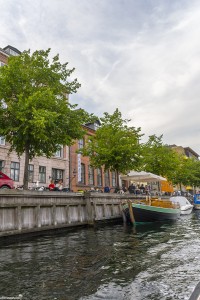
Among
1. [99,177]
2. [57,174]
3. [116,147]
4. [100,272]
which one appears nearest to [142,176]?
[116,147]

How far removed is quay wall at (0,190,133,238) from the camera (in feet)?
42.8

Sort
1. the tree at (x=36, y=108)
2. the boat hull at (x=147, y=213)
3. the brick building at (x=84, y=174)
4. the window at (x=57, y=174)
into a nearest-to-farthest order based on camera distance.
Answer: the tree at (x=36, y=108) → the boat hull at (x=147, y=213) → the window at (x=57, y=174) → the brick building at (x=84, y=174)

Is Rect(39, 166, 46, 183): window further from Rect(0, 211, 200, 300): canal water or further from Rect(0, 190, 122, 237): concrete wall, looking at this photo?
Rect(0, 211, 200, 300): canal water

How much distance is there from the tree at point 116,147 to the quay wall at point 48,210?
635 cm

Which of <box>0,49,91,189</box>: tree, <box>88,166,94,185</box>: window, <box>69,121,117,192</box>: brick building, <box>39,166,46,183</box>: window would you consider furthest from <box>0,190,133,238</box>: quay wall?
<box>88,166,94,185</box>: window

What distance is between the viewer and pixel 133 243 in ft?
37.1

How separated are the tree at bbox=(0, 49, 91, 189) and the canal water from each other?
299 inches

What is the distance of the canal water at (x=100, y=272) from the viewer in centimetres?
532

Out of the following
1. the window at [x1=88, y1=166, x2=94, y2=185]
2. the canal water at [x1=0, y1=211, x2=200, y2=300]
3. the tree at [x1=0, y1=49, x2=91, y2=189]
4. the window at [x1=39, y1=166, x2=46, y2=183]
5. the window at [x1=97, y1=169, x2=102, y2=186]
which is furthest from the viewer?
the window at [x1=97, y1=169, x2=102, y2=186]

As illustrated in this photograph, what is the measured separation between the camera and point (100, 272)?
6770 millimetres

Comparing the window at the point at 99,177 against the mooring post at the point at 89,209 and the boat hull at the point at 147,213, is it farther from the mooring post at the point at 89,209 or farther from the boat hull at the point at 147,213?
the mooring post at the point at 89,209

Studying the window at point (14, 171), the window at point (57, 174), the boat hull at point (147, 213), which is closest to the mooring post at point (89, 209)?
the boat hull at point (147, 213)

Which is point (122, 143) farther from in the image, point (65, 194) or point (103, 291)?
point (103, 291)

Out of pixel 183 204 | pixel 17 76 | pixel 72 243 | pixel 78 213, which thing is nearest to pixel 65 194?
pixel 78 213
